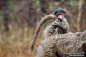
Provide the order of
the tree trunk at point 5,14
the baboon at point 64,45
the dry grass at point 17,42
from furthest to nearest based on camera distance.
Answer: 1. the tree trunk at point 5,14
2. the dry grass at point 17,42
3. the baboon at point 64,45

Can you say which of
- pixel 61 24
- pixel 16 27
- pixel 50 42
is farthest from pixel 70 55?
pixel 16 27

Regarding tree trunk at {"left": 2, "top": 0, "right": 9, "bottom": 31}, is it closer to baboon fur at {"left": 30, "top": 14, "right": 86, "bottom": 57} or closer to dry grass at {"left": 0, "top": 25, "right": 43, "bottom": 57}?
dry grass at {"left": 0, "top": 25, "right": 43, "bottom": 57}

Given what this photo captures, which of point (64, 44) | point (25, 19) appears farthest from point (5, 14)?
point (64, 44)

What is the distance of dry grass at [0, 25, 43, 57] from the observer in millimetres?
3262

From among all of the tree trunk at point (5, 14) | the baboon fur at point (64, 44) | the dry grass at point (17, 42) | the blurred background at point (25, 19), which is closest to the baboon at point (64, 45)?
the baboon fur at point (64, 44)

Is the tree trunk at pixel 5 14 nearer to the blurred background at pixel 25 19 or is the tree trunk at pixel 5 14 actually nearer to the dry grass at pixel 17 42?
the blurred background at pixel 25 19

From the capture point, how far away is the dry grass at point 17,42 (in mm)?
3262

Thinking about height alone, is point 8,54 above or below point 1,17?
below

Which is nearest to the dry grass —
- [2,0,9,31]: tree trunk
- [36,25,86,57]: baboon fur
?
[2,0,9,31]: tree trunk

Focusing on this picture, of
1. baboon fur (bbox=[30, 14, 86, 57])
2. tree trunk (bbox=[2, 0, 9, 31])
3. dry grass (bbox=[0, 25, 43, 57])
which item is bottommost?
dry grass (bbox=[0, 25, 43, 57])

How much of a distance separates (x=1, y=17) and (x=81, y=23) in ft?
8.64

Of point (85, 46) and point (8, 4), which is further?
point (8, 4)

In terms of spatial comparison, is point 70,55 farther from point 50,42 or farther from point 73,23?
point 73,23

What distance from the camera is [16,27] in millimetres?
4004
